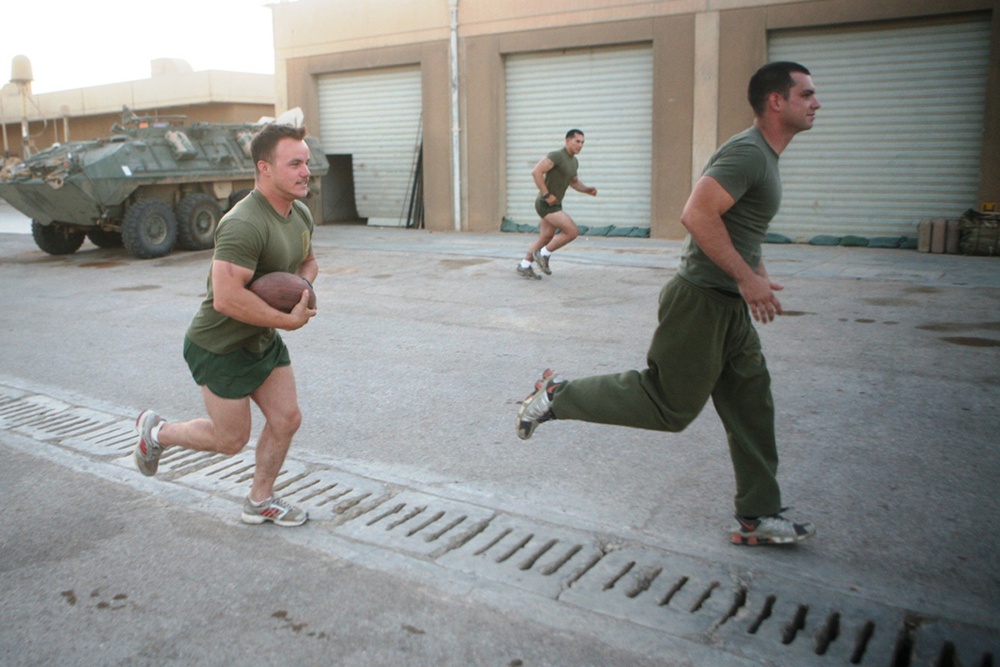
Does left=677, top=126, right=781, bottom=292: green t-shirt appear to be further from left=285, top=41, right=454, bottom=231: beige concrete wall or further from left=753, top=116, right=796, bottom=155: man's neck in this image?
left=285, top=41, right=454, bottom=231: beige concrete wall

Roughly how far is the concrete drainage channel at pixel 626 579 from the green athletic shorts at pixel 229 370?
0.70m

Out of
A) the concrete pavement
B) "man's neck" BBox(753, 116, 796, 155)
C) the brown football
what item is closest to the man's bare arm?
"man's neck" BBox(753, 116, 796, 155)

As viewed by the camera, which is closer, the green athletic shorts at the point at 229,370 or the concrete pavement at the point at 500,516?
the concrete pavement at the point at 500,516

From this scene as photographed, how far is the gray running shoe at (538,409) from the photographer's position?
12.6ft

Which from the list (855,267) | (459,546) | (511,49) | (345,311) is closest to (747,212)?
(459,546)

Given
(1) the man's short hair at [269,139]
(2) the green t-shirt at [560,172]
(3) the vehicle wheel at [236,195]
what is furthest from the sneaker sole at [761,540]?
(3) the vehicle wheel at [236,195]

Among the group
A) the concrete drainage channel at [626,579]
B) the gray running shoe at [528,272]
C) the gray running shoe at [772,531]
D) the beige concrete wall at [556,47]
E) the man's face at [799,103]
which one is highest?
the beige concrete wall at [556,47]

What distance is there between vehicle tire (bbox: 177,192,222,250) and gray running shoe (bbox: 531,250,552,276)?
6.25m

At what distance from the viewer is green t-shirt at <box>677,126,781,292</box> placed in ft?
10.9

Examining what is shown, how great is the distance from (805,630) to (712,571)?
0.48 metres

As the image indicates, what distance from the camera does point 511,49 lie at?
16875mm

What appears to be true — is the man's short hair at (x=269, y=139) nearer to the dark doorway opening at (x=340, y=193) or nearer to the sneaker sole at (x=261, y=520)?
the sneaker sole at (x=261, y=520)

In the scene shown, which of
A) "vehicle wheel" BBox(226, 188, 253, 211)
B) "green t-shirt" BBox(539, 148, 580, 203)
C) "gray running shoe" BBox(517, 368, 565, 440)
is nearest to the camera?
"gray running shoe" BBox(517, 368, 565, 440)

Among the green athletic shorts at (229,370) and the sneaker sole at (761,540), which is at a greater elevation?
the green athletic shorts at (229,370)
